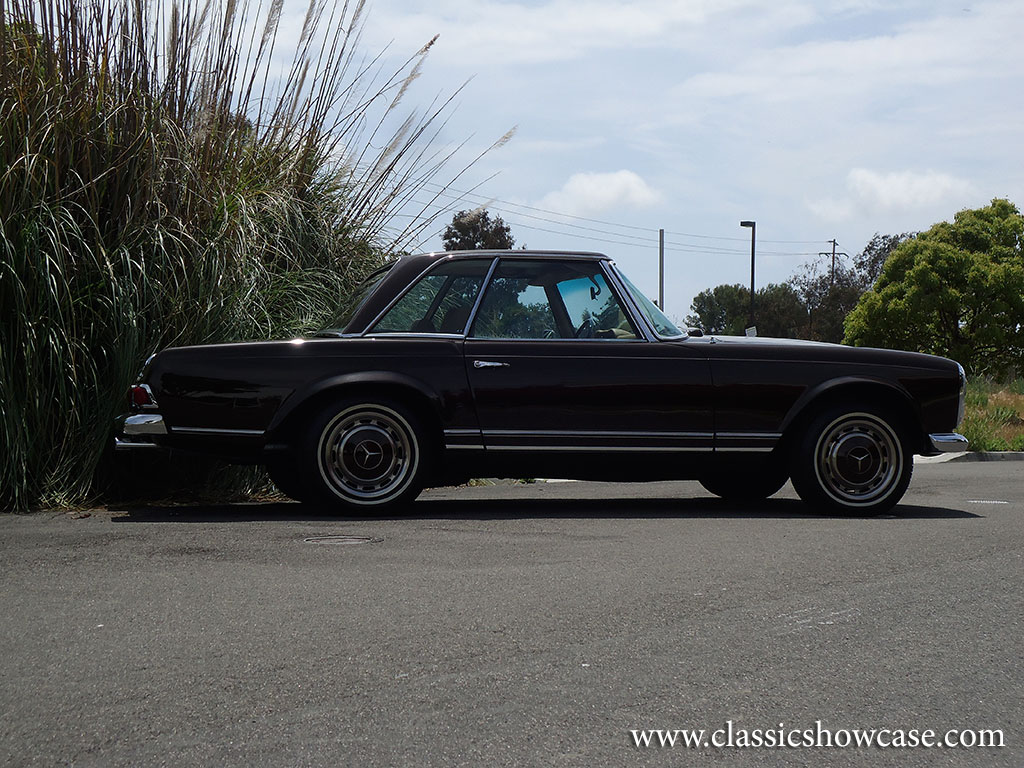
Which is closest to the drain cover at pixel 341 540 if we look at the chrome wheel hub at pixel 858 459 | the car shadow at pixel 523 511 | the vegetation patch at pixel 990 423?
the car shadow at pixel 523 511

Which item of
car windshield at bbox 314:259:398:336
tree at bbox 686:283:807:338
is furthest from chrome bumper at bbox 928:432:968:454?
tree at bbox 686:283:807:338

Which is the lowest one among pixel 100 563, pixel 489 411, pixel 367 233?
pixel 100 563

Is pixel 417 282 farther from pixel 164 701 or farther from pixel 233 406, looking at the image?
pixel 164 701

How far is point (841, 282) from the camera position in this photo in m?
63.7

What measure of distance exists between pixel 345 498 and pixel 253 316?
1758 mm

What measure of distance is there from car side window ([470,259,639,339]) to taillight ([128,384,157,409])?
185 cm

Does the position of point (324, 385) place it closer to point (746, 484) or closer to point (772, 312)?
point (746, 484)

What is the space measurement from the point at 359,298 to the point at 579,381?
1496 mm

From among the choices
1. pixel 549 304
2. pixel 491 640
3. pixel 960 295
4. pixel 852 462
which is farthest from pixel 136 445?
pixel 960 295

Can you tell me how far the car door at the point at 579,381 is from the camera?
7.09 meters

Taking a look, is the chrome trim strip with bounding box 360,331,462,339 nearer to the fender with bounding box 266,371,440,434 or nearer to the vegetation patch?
the fender with bounding box 266,371,440,434

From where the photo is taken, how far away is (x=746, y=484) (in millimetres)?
8414

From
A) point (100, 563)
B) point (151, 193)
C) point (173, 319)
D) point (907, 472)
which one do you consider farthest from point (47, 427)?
point (907, 472)

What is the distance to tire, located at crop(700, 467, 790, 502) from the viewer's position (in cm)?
830
